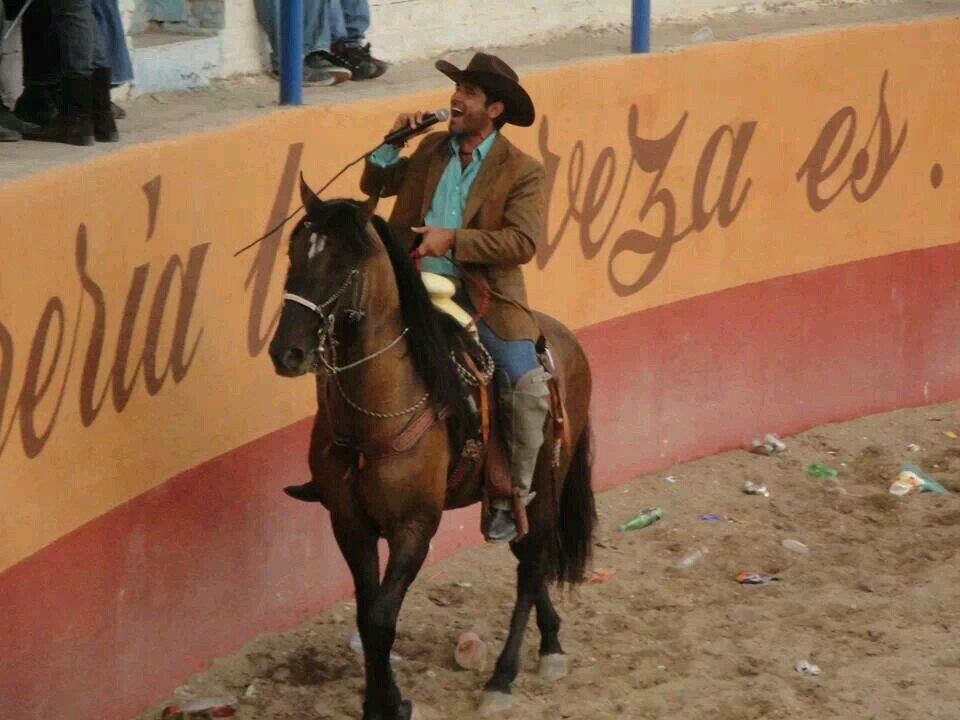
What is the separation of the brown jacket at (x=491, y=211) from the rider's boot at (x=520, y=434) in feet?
0.67

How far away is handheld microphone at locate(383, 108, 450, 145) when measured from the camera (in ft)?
24.0

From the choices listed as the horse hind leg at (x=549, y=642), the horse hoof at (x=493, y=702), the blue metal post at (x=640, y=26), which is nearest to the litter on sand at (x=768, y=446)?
the blue metal post at (x=640, y=26)

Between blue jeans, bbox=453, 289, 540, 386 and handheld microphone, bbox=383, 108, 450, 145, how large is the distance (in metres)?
0.71

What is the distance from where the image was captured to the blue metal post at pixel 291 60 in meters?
8.96

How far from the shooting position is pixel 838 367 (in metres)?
12.3

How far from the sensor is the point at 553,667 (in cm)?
849

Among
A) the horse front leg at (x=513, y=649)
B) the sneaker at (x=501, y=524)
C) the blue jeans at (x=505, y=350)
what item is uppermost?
the blue jeans at (x=505, y=350)

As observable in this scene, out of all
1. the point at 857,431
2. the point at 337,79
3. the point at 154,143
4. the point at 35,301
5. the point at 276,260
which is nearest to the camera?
the point at 35,301

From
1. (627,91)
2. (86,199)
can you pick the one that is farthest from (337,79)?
(86,199)

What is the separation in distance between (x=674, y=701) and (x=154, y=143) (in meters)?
2.93

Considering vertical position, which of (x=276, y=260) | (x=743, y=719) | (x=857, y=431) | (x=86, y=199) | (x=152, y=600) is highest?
(x=86, y=199)

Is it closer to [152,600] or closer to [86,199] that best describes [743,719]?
[152,600]

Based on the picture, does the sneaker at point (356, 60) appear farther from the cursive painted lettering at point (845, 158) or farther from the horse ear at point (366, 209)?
the horse ear at point (366, 209)

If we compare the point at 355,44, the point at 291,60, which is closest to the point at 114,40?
the point at 291,60
